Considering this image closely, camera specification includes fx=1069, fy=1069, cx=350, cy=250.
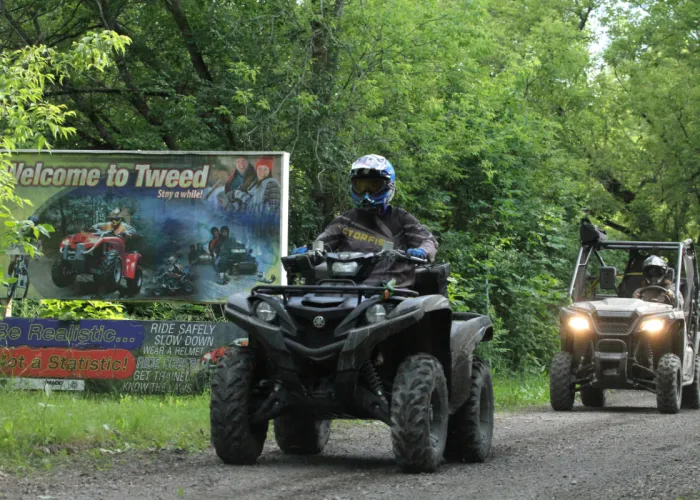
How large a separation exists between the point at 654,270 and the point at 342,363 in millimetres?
10320

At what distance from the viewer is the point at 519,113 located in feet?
84.3

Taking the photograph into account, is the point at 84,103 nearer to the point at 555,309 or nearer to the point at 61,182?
the point at 61,182

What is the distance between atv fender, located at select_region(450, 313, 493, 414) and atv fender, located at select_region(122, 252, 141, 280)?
6697 mm

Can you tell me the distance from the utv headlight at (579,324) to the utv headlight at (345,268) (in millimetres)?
7629

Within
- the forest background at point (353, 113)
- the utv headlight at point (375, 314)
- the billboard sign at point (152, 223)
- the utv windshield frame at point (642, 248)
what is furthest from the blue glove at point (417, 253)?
the utv windshield frame at point (642, 248)

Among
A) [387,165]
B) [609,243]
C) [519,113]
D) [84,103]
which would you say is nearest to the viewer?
[387,165]

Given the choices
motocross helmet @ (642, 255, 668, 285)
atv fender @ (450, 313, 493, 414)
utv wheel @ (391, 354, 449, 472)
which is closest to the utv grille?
motocross helmet @ (642, 255, 668, 285)

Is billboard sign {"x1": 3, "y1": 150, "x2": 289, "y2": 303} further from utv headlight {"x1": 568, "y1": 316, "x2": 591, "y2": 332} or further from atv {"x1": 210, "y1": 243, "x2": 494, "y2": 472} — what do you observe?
atv {"x1": 210, "y1": 243, "x2": 494, "y2": 472}

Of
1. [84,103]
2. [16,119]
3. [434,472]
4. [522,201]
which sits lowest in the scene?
[434,472]

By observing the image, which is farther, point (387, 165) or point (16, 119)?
point (16, 119)

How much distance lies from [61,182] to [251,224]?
277cm

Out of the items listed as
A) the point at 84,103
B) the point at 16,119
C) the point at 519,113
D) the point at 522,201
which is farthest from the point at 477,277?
the point at 16,119

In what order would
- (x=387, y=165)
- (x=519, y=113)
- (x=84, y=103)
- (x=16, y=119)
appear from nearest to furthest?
(x=387, y=165) < (x=16, y=119) < (x=84, y=103) < (x=519, y=113)

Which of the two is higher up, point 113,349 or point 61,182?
point 61,182
